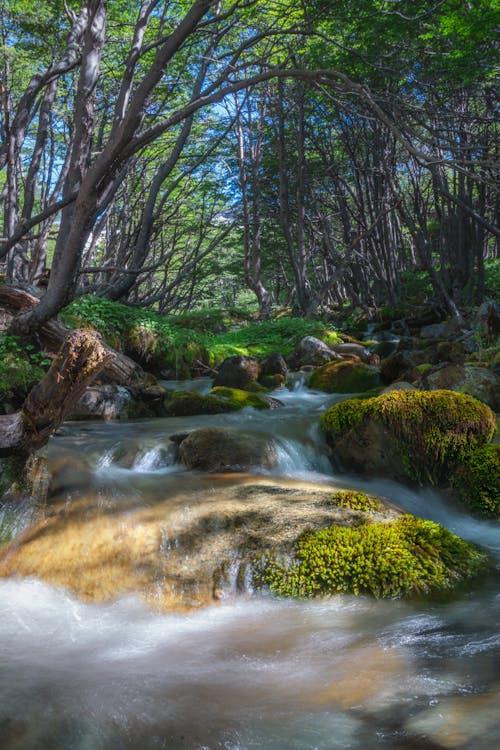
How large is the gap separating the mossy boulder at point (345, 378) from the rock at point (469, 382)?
2.19 m

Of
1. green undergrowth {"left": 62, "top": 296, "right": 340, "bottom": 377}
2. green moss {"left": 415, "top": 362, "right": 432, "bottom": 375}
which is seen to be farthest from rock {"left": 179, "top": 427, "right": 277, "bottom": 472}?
green undergrowth {"left": 62, "top": 296, "right": 340, "bottom": 377}

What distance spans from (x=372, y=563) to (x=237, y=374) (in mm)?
7727

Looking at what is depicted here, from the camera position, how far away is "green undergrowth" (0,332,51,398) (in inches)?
320

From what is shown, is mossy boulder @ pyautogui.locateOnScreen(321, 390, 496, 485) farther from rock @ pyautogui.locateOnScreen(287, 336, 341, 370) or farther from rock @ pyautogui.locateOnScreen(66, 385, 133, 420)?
rock @ pyautogui.locateOnScreen(287, 336, 341, 370)

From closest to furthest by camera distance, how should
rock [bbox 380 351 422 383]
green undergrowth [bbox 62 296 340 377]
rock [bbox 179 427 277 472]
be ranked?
1. rock [bbox 179 427 277 472]
2. rock [bbox 380 351 422 383]
3. green undergrowth [bbox 62 296 340 377]

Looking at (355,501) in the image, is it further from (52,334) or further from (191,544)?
(52,334)

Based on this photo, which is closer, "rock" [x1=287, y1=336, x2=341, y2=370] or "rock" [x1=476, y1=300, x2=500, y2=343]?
"rock" [x1=476, y1=300, x2=500, y2=343]

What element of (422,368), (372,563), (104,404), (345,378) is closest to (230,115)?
(345,378)

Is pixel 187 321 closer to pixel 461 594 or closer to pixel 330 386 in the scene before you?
pixel 330 386

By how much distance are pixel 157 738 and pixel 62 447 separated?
4.84 m

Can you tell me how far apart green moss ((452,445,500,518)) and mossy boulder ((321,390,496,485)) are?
107 mm

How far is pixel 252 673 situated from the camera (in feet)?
8.84

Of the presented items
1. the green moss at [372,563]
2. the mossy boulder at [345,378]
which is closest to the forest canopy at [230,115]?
the green moss at [372,563]

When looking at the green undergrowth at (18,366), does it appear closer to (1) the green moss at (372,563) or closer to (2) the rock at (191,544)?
(2) the rock at (191,544)
